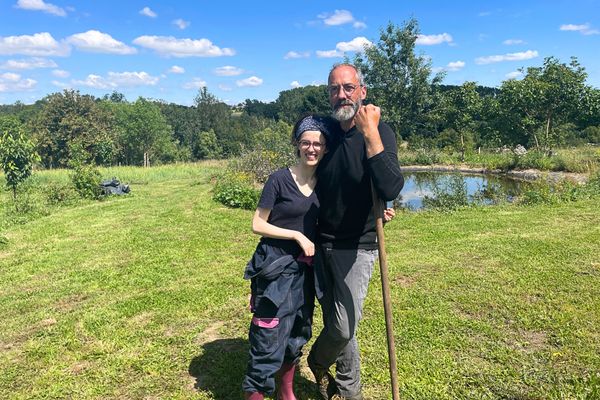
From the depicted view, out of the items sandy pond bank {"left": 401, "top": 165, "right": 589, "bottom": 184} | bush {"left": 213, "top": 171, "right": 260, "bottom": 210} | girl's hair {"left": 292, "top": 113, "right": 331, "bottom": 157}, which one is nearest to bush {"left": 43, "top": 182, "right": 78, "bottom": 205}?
bush {"left": 213, "top": 171, "right": 260, "bottom": 210}

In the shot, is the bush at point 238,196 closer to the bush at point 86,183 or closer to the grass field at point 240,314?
the grass field at point 240,314

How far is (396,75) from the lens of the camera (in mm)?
22734

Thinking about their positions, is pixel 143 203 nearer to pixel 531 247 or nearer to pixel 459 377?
pixel 531 247

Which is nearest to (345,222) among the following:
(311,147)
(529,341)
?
(311,147)

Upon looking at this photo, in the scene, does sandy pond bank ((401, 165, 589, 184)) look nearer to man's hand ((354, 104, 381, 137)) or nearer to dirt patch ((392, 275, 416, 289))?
dirt patch ((392, 275, 416, 289))

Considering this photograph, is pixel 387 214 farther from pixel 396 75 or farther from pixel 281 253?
pixel 396 75

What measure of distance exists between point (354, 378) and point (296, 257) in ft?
3.30

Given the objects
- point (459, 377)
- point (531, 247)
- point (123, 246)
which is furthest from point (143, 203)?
→ point (459, 377)

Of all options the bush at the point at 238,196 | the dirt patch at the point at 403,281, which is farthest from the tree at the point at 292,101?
the dirt patch at the point at 403,281

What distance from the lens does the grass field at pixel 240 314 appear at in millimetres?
3270

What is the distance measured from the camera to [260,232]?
2574mm

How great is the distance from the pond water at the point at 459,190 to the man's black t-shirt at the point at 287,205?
8864 millimetres

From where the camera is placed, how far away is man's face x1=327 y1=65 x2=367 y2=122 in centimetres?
253

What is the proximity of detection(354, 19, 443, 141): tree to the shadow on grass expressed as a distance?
791 inches
